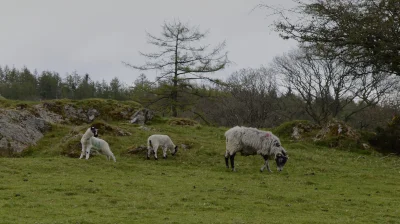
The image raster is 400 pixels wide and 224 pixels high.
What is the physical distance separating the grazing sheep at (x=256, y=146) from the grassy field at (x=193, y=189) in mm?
750

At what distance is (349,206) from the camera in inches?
498

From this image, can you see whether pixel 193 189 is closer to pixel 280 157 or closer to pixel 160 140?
pixel 280 157

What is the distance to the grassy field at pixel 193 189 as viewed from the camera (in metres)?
10.4

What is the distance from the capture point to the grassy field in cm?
1037

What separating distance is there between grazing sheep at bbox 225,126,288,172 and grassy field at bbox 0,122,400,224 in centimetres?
75

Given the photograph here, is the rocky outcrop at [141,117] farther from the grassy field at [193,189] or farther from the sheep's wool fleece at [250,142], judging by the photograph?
the sheep's wool fleece at [250,142]

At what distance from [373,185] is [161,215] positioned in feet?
35.4

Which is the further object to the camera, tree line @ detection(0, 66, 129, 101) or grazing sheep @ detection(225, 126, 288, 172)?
tree line @ detection(0, 66, 129, 101)

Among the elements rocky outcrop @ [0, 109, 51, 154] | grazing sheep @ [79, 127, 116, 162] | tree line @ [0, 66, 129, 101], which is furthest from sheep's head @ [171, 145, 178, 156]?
tree line @ [0, 66, 129, 101]

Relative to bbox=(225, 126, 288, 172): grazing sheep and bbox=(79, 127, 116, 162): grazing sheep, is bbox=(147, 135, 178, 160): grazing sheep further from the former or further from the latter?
bbox=(225, 126, 288, 172): grazing sheep

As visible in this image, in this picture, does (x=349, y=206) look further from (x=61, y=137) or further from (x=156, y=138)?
(x=61, y=137)

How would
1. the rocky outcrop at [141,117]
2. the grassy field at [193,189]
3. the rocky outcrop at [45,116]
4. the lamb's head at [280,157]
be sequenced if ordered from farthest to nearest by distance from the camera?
the rocky outcrop at [141,117], the rocky outcrop at [45,116], the lamb's head at [280,157], the grassy field at [193,189]

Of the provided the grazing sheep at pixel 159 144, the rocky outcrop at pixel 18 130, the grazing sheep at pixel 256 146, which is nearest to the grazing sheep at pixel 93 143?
the grazing sheep at pixel 159 144

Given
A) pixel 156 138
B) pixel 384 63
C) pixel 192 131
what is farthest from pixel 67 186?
pixel 192 131
